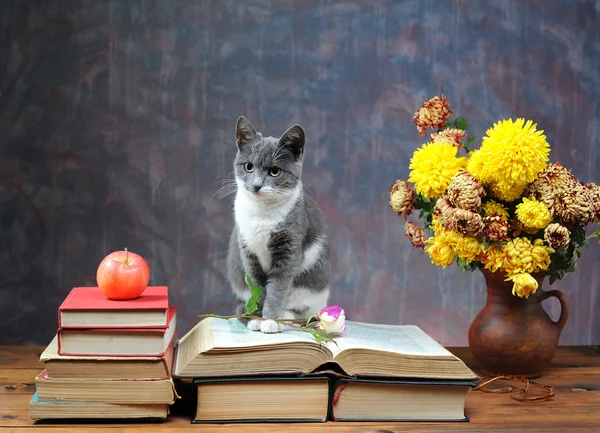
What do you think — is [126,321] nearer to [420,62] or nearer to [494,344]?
[494,344]

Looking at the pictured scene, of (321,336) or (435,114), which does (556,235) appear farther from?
(321,336)

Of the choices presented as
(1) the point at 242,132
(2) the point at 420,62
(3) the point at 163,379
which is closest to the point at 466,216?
(1) the point at 242,132

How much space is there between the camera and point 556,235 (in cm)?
136

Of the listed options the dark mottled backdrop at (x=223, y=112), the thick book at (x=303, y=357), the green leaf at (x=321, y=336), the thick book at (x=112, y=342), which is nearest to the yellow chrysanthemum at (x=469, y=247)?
the thick book at (x=303, y=357)

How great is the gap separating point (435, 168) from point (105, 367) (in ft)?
2.48

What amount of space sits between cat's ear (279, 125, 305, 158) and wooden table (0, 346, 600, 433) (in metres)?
0.62

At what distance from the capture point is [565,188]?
1390 mm

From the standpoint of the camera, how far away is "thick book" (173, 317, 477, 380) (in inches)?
47.1

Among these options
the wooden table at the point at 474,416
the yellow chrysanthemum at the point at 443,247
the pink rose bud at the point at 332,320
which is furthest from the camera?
the yellow chrysanthemum at the point at 443,247

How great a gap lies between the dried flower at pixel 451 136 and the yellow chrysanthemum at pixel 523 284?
0.31m

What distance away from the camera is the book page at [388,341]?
125cm

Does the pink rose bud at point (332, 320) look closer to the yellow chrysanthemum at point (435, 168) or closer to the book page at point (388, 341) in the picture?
the book page at point (388, 341)

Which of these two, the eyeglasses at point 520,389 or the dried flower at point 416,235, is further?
the dried flower at point 416,235

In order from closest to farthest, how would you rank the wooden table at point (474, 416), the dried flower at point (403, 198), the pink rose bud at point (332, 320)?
1. the wooden table at point (474, 416)
2. the pink rose bud at point (332, 320)
3. the dried flower at point (403, 198)
